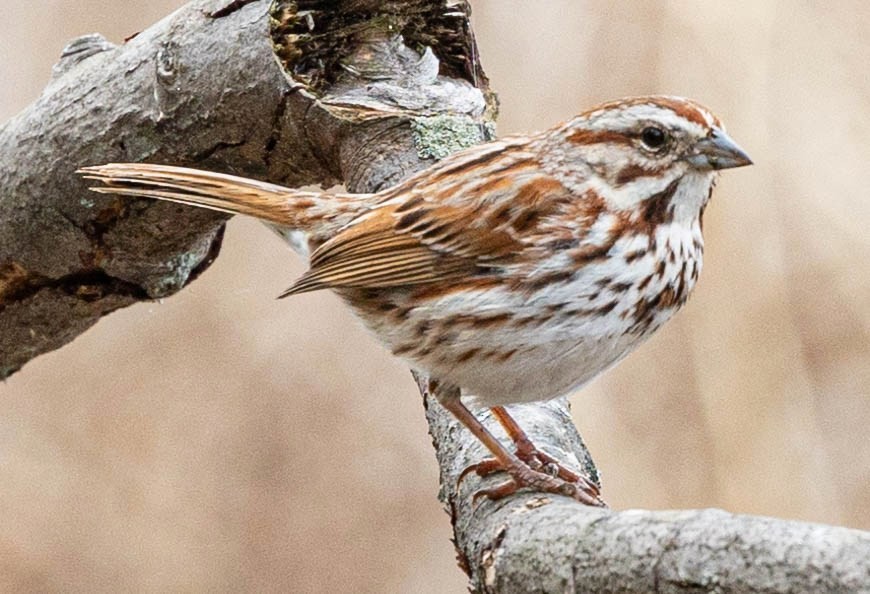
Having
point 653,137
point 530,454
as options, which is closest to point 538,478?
point 530,454

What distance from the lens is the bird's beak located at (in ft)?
9.02

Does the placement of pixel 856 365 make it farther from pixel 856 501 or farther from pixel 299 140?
pixel 299 140

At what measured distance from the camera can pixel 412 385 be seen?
511 cm

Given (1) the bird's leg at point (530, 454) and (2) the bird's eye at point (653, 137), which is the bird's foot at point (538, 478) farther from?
(2) the bird's eye at point (653, 137)

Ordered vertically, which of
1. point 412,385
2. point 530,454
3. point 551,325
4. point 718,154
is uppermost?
point 718,154

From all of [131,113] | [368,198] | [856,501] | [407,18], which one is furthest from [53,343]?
[856,501]

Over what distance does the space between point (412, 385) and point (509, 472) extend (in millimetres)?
2598

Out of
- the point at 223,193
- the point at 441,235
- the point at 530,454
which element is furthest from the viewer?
the point at 223,193

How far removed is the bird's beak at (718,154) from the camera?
2750mm

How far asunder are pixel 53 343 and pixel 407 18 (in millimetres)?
1398

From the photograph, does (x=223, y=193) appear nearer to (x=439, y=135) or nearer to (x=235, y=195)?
(x=235, y=195)

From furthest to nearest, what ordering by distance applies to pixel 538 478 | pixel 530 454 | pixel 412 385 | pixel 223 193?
pixel 412 385, pixel 223 193, pixel 530 454, pixel 538 478

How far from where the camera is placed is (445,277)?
2.94m

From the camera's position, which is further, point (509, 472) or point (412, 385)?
point (412, 385)
